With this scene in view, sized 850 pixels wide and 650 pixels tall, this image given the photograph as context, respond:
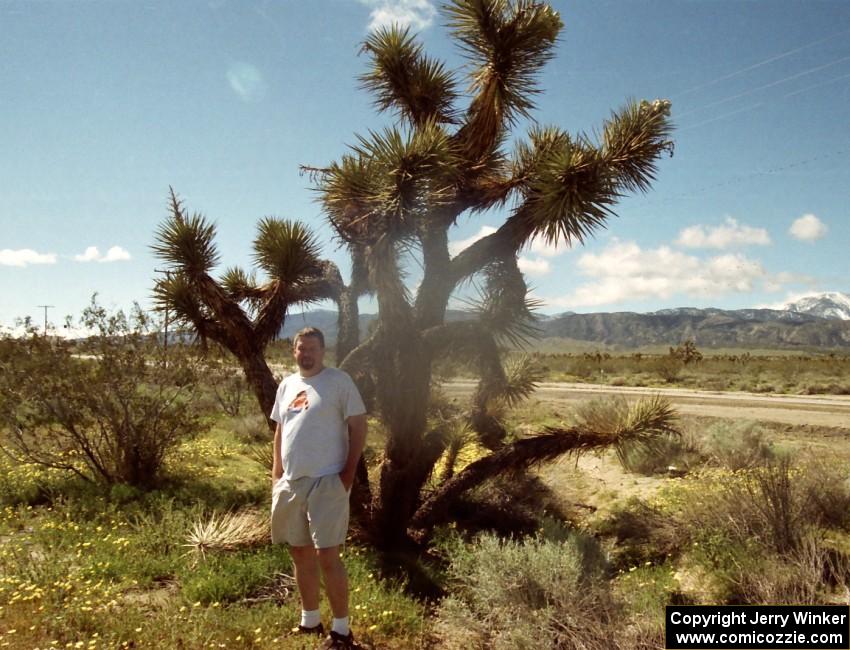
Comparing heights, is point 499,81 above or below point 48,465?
above

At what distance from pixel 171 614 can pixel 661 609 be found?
3856 millimetres

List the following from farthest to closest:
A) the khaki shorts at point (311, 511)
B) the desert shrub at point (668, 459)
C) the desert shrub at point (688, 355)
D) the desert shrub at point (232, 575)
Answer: the desert shrub at point (688, 355)
the desert shrub at point (668, 459)
the desert shrub at point (232, 575)
the khaki shorts at point (311, 511)

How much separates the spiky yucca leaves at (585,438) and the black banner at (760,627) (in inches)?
68.1

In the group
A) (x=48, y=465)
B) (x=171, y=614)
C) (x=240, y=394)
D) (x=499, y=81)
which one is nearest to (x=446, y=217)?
(x=499, y=81)

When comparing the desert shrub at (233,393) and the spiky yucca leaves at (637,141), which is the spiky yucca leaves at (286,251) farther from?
the desert shrub at (233,393)

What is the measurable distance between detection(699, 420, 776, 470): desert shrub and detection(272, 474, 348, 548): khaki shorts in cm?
706

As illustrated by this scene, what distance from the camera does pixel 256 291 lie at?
24.9ft

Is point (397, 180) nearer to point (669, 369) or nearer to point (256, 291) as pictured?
point (256, 291)

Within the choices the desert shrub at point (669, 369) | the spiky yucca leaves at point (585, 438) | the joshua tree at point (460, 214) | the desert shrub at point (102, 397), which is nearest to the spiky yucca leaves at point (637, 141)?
the joshua tree at point (460, 214)

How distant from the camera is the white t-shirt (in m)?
4.00

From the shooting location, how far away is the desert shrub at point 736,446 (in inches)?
359

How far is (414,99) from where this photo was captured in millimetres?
7191

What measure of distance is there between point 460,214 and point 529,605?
13.4ft

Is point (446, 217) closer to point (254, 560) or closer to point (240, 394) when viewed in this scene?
point (254, 560)
